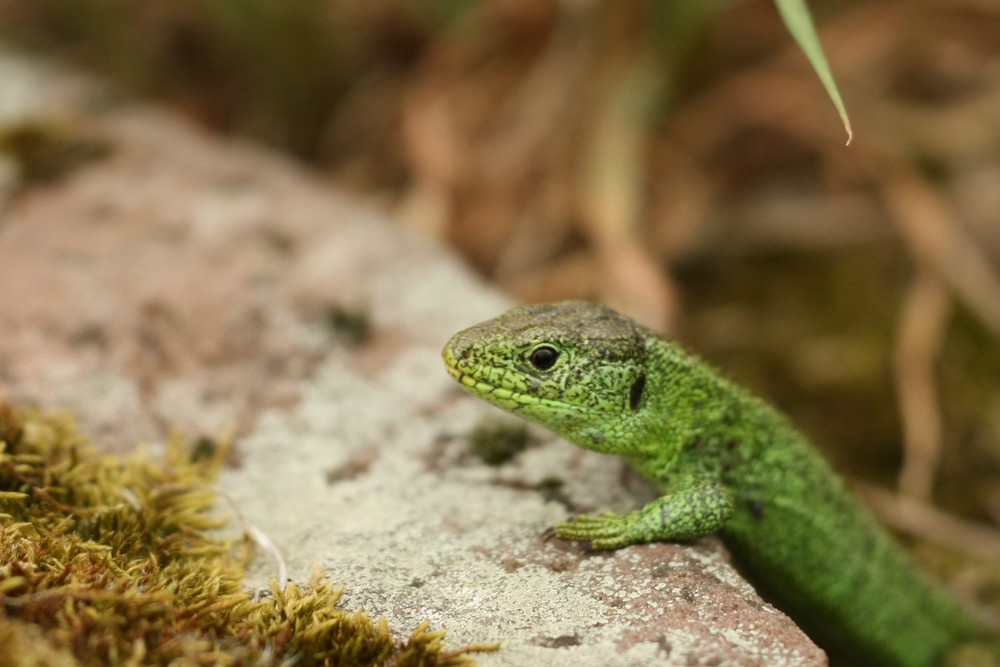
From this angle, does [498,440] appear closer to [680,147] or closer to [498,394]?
[498,394]

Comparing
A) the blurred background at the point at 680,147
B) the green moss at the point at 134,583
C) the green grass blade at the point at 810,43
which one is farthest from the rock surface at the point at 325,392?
the green grass blade at the point at 810,43

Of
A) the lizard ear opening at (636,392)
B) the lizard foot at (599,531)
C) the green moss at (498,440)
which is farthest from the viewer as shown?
the green moss at (498,440)

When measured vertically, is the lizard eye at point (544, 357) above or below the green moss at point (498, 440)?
above

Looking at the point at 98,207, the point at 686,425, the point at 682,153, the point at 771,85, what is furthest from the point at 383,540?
the point at 771,85

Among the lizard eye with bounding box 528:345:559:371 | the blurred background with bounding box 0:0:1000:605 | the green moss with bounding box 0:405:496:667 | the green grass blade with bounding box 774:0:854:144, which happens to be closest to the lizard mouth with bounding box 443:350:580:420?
the lizard eye with bounding box 528:345:559:371

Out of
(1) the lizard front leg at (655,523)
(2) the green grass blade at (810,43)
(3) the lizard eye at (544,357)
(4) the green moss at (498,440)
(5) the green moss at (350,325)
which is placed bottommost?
(1) the lizard front leg at (655,523)

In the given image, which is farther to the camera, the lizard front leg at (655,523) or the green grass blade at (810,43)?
the lizard front leg at (655,523)

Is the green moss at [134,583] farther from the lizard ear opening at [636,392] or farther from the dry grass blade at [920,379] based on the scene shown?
the dry grass blade at [920,379]

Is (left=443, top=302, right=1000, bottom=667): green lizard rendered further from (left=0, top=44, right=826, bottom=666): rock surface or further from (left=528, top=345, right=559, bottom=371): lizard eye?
(left=0, top=44, right=826, bottom=666): rock surface

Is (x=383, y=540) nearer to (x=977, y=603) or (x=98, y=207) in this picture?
(x=98, y=207)
